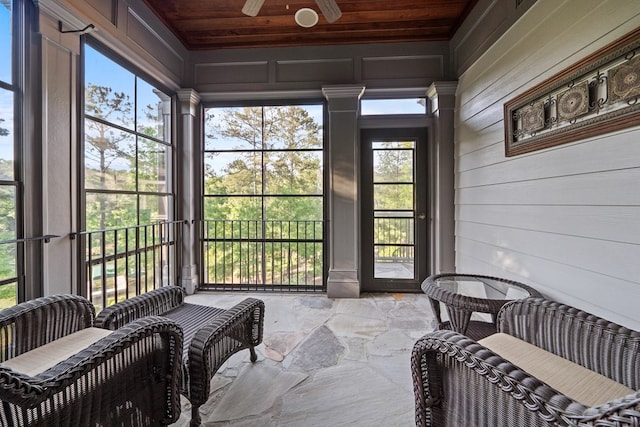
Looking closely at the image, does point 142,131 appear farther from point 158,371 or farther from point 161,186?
point 158,371

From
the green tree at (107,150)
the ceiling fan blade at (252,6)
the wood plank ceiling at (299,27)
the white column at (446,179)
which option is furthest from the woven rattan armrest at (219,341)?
the wood plank ceiling at (299,27)

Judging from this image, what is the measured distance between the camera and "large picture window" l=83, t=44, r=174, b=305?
229 centimetres

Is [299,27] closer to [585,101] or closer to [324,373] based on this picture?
[585,101]

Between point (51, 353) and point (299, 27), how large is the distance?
343cm

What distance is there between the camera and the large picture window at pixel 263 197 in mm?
3512

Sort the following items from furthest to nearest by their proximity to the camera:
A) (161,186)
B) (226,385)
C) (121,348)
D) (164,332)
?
(161,186)
(226,385)
(164,332)
(121,348)

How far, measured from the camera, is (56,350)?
1.25m

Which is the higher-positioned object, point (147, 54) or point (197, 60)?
point (197, 60)

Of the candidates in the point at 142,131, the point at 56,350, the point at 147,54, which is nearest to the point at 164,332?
the point at 56,350

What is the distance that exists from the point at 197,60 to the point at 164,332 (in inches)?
137

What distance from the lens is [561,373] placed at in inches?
43.6

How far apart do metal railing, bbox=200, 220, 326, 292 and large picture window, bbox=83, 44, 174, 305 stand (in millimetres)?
580

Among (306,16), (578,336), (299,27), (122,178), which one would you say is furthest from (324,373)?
(299,27)

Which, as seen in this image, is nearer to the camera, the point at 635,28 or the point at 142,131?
the point at 635,28
